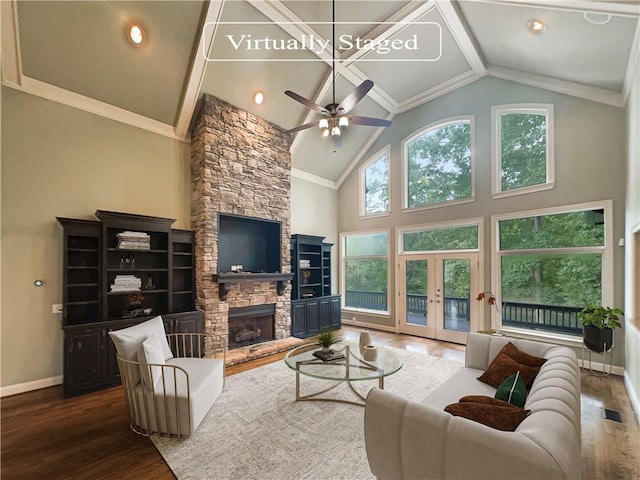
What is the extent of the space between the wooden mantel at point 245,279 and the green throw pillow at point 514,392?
166 inches

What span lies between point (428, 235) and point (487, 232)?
1271 mm

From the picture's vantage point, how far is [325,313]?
7.16m

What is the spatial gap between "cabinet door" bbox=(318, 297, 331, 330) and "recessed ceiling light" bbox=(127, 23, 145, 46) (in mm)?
5785

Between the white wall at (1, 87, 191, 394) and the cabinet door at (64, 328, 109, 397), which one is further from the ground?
the white wall at (1, 87, 191, 394)

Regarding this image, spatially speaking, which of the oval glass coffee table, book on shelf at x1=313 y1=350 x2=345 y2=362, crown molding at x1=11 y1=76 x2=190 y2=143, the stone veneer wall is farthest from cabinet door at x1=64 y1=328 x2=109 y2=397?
crown molding at x1=11 y1=76 x2=190 y2=143

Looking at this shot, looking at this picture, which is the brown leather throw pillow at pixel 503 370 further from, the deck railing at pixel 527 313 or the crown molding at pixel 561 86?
the crown molding at pixel 561 86

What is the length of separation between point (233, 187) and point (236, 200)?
246 mm

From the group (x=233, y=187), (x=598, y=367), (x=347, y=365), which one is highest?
(x=233, y=187)

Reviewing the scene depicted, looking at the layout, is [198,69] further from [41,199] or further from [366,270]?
[366,270]

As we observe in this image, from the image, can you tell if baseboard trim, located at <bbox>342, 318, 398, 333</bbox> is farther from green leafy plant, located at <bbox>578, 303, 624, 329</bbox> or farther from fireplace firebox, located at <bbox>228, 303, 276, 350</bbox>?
green leafy plant, located at <bbox>578, 303, 624, 329</bbox>

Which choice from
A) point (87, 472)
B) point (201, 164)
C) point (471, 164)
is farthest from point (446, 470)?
point (471, 164)

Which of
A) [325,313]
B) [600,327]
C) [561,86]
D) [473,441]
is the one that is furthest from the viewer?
[325,313]

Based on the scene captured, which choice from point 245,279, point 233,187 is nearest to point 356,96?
point 233,187

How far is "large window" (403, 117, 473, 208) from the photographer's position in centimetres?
625
